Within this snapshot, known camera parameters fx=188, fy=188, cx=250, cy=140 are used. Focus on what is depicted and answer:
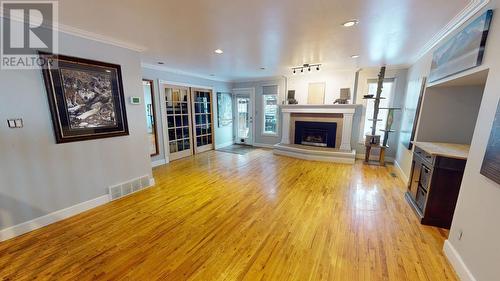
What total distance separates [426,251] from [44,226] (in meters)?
4.32

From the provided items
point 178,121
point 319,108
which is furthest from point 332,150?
point 178,121

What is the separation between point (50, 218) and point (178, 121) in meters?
3.28

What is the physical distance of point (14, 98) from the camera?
2.02m

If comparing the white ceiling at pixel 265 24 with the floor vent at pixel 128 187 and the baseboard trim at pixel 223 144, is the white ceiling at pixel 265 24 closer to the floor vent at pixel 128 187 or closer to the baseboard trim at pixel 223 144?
the floor vent at pixel 128 187

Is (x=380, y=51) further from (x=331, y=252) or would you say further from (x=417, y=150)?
(x=331, y=252)

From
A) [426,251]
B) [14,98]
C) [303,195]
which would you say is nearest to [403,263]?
[426,251]

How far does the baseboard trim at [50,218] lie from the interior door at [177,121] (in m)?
2.26

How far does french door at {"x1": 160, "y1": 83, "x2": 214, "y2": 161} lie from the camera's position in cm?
491

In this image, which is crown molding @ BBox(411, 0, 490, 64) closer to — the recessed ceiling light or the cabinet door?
the recessed ceiling light

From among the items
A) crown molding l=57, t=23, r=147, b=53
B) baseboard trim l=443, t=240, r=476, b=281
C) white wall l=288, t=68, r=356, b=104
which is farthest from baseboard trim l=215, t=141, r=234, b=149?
baseboard trim l=443, t=240, r=476, b=281

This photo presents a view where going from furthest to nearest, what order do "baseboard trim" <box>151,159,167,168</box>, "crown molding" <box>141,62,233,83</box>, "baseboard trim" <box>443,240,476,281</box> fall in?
1. "baseboard trim" <box>151,159,167,168</box>
2. "crown molding" <box>141,62,233,83</box>
3. "baseboard trim" <box>443,240,476,281</box>

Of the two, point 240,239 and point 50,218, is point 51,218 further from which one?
point 240,239

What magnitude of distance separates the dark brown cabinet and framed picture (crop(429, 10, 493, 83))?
3.34 feet

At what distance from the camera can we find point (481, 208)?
147 cm
